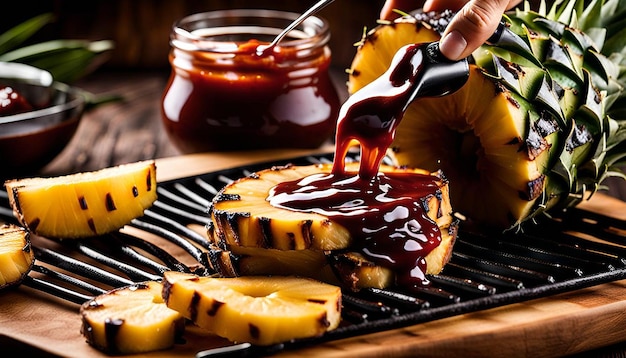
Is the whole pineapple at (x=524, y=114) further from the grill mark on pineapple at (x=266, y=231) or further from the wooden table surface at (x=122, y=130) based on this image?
the wooden table surface at (x=122, y=130)

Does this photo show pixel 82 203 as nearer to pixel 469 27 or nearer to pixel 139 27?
pixel 469 27

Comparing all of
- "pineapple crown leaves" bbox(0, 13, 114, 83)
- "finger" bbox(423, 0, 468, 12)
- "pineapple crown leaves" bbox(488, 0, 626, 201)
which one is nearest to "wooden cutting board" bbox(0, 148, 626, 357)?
"pineapple crown leaves" bbox(488, 0, 626, 201)

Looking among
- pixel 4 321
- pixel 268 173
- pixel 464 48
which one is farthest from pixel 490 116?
pixel 4 321

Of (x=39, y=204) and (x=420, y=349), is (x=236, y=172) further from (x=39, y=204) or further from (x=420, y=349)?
(x=420, y=349)

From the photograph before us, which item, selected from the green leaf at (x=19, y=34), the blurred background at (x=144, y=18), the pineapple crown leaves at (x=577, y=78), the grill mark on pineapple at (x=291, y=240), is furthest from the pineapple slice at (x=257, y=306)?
the blurred background at (x=144, y=18)

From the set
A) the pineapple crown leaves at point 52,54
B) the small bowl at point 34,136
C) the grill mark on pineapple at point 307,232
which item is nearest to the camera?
the grill mark on pineapple at point 307,232

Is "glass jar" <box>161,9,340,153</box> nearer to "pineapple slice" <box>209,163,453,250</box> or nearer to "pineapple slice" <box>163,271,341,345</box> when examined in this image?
"pineapple slice" <box>209,163,453,250</box>
